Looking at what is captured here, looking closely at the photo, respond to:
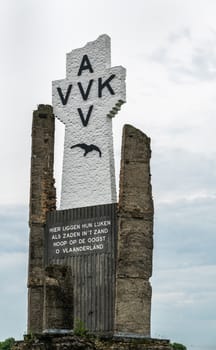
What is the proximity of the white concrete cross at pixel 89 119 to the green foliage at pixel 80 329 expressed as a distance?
2657 mm

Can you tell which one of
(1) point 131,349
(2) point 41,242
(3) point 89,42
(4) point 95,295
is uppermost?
(3) point 89,42

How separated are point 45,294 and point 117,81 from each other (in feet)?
16.2

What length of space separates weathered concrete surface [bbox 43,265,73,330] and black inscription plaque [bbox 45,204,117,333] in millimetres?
211

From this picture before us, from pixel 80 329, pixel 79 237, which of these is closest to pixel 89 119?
pixel 79 237

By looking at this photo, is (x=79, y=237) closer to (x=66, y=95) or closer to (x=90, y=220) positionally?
(x=90, y=220)

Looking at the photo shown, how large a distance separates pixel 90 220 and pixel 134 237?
1.27 metres

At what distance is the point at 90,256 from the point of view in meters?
19.0

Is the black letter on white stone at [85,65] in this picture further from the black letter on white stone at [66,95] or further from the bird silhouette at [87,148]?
the bird silhouette at [87,148]

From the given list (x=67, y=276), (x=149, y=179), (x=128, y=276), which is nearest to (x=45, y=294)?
(x=67, y=276)

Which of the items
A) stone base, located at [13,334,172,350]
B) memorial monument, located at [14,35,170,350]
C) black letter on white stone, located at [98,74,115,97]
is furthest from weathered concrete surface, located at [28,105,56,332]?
stone base, located at [13,334,172,350]

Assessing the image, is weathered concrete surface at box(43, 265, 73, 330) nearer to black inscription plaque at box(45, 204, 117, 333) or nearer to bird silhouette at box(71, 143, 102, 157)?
black inscription plaque at box(45, 204, 117, 333)

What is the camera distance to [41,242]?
20297 mm

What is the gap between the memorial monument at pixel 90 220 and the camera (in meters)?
18.2

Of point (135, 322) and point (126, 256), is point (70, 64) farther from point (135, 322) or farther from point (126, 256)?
point (135, 322)
